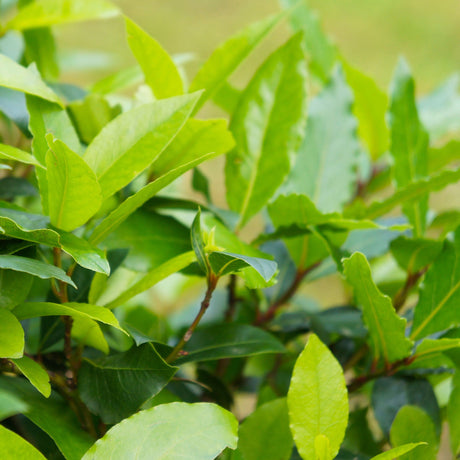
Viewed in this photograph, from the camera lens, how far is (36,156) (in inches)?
16.3

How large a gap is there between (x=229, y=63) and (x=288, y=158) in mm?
96

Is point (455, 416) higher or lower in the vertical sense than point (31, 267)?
lower

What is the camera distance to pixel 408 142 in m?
0.58

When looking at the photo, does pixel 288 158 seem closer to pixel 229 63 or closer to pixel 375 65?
pixel 229 63

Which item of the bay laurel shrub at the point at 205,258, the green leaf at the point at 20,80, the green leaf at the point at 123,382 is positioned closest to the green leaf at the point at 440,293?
the bay laurel shrub at the point at 205,258

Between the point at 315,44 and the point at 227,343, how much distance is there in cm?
47

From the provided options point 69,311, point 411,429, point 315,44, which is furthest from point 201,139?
point 315,44

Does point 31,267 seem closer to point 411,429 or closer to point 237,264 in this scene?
point 237,264

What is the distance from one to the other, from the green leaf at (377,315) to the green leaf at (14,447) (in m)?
0.24

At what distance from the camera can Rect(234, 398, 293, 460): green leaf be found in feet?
1.48

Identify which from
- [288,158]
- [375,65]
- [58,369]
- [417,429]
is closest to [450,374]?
[417,429]

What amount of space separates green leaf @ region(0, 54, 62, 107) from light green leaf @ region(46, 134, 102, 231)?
6 cm

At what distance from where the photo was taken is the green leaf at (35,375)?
0.37 metres

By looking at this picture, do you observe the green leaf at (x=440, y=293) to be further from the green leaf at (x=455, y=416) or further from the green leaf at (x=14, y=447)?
the green leaf at (x=14, y=447)
